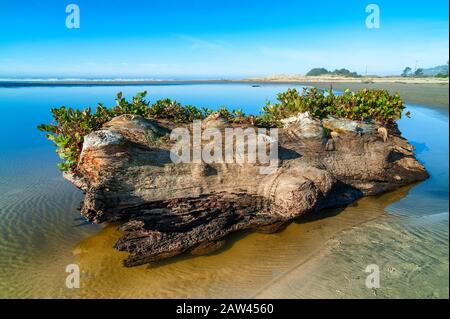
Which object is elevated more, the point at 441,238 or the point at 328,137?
the point at 328,137

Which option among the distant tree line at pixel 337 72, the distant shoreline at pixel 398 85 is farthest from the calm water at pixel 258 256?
the distant tree line at pixel 337 72

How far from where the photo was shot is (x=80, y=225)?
9016 mm

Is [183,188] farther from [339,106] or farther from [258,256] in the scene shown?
[339,106]

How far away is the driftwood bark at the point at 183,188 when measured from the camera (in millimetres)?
7137

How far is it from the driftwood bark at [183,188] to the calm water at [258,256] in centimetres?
51

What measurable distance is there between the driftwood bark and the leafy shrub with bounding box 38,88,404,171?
1.94 feet

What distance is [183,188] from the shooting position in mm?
7750

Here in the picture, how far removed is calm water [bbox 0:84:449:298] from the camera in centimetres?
639

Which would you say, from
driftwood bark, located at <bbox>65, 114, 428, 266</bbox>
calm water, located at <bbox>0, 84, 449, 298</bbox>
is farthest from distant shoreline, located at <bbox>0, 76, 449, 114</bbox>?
driftwood bark, located at <bbox>65, 114, 428, 266</bbox>

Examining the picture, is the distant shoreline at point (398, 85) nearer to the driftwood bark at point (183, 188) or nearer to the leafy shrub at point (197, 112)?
the leafy shrub at point (197, 112)

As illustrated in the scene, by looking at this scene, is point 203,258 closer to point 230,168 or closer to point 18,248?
point 230,168

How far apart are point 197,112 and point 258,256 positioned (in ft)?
15.8
